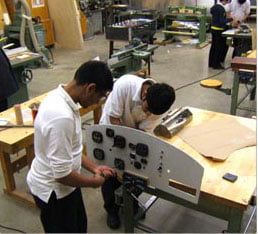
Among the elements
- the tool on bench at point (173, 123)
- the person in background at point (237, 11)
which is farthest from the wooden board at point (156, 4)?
the tool on bench at point (173, 123)

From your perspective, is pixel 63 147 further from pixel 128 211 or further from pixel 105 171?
pixel 128 211

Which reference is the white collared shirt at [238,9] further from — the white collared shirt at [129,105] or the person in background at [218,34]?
the white collared shirt at [129,105]

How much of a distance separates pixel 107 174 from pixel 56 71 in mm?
3836

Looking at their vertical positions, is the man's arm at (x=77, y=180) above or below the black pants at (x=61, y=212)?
above

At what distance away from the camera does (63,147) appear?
1.10 meters

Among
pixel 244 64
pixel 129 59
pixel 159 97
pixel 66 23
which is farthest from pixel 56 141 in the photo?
pixel 66 23

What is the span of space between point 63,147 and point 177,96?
9.90 ft

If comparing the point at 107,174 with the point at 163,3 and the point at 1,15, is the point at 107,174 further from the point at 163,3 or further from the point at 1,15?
the point at 163,3

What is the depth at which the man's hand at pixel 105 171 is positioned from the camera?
55.3 inches

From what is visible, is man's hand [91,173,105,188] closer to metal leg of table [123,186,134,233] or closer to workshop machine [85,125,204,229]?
workshop machine [85,125,204,229]

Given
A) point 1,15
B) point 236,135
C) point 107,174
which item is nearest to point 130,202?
point 107,174

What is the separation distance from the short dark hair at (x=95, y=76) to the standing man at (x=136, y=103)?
1.22ft

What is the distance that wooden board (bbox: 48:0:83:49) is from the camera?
17.8 feet

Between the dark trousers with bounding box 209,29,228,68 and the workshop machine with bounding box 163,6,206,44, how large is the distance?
127 cm
